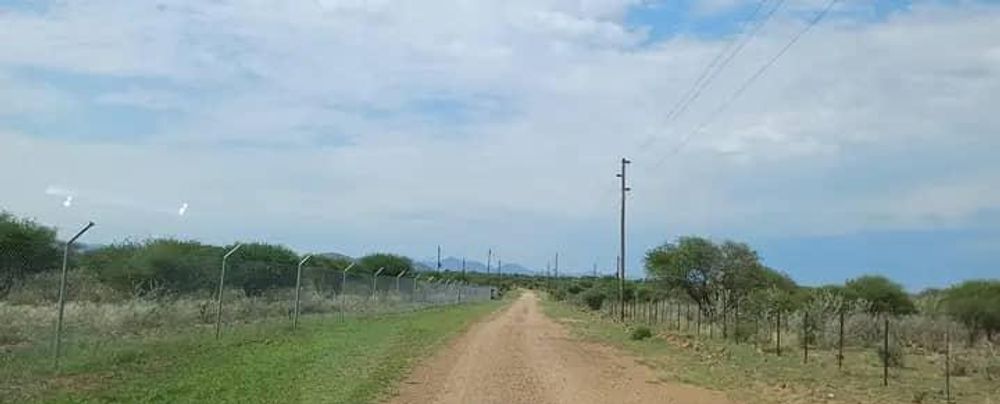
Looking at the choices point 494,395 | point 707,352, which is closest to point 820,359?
point 707,352

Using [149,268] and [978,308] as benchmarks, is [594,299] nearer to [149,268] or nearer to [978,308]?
[978,308]

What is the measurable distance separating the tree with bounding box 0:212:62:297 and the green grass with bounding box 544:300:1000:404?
38.8 feet

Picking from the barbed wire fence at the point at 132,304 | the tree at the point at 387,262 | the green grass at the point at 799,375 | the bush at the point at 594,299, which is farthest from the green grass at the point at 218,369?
the tree at the point at 387,262

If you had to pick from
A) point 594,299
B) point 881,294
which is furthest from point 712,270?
point 594,299

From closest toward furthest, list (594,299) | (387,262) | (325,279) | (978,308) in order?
(978,308) < (325,279) < (594,299) < (387,262)

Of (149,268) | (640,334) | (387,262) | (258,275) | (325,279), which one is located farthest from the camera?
(387,262)

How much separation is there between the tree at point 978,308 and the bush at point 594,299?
1587 inches

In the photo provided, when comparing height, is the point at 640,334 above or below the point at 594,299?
below

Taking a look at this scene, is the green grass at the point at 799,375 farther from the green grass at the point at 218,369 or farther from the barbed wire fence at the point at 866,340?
the green grass at the point at 218,369

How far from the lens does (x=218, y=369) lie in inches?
696

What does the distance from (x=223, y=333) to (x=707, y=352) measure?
12.2m

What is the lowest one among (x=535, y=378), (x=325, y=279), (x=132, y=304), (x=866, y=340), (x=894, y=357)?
(x=535, y=378)

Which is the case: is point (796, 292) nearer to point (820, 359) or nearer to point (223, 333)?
point (820, 359)

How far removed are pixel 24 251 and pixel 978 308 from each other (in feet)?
101
